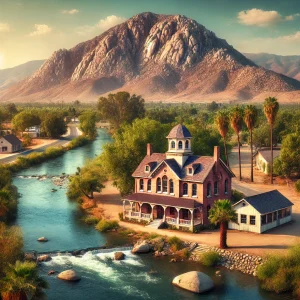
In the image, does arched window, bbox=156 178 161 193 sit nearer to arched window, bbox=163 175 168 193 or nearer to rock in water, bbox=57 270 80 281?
arched window, bbox=163 175 168 193

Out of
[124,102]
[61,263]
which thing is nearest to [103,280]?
[61,263]

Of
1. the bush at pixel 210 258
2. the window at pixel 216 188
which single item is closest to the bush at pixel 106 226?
the window at pixel 216 188

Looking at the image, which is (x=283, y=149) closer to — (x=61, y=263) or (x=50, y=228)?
(x=50, y=228)

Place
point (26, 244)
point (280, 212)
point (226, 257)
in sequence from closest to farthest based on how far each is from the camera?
point (226, 257), point (26, 244), point (280, 212)

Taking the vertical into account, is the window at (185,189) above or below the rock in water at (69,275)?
above

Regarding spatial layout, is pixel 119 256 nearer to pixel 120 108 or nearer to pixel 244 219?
pixel 244 219

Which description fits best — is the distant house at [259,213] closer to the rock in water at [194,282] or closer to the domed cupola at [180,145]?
the domed cupola at [180,145]
